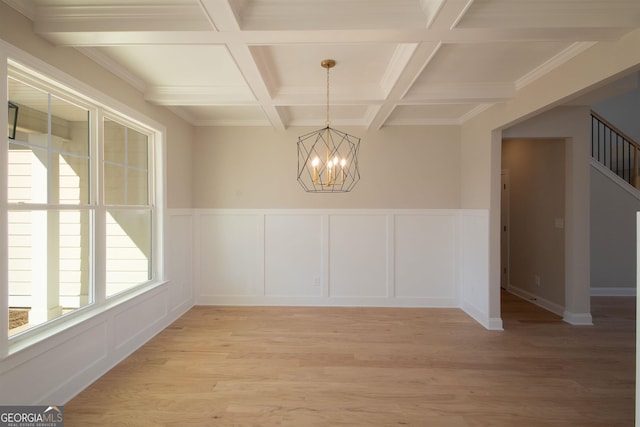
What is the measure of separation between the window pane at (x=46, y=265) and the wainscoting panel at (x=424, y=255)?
11.6ft

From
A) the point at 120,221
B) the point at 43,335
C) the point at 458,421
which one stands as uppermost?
the point at 120,221

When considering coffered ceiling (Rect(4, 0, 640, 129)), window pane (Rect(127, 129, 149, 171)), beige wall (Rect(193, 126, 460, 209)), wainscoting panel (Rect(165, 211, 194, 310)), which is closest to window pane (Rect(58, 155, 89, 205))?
window pane (Rect(127, 129, 149, 171))

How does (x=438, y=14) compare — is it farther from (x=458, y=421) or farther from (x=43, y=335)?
(x=43, y=335)

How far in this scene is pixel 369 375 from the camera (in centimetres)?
253

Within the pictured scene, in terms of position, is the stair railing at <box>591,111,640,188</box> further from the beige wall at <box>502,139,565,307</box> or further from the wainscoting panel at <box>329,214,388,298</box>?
the wainscoting panel at <box>329,214,388,298</box>

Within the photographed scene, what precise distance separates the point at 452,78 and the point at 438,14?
126 centimetres

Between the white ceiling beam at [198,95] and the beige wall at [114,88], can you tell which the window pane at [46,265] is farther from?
the white ceiling beam at [198,95]

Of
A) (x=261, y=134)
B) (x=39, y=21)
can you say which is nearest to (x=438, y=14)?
(x=39, y=21)

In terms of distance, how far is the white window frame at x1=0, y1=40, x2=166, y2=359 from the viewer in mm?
1739

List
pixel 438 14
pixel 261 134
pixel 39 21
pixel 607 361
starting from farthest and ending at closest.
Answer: pixel 261 134, pixel 607 361, pixel 39 21, pixel 438 14

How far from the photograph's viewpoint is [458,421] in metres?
2.00

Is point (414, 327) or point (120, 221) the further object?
point (414, 327)

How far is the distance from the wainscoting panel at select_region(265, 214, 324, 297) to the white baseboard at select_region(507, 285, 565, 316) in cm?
317

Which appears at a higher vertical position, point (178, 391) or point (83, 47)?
point (83, 47)
